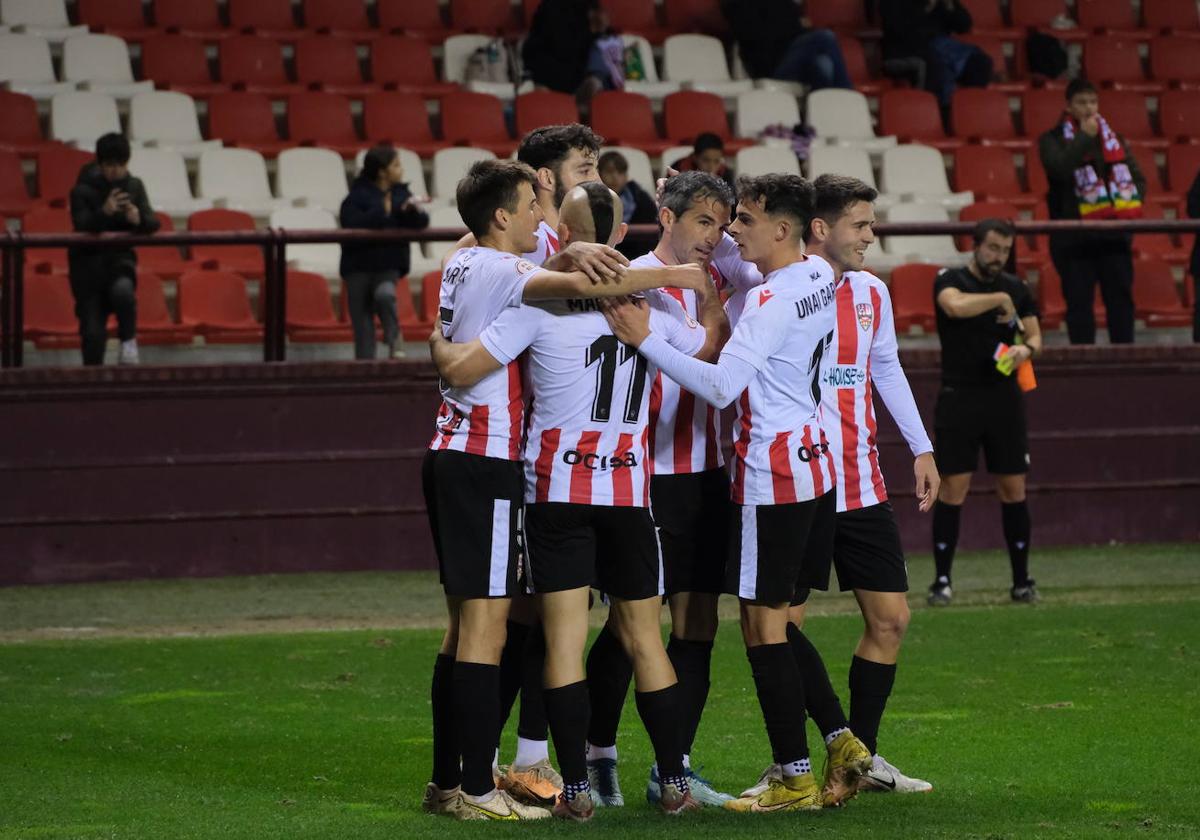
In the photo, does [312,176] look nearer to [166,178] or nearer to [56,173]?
[166,178]

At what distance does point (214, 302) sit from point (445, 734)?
7.51m

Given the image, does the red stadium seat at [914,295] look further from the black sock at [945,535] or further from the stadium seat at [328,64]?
the stadium seat at [328,64]

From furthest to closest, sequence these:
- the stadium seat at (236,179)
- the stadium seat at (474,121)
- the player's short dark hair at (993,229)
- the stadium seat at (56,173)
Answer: the stadium seat at (474,121) < the stadium seat at (236,179) < the stadium seat at (56,173) < the player's short dark hair at (993,229)

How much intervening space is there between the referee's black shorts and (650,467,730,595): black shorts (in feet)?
15.8

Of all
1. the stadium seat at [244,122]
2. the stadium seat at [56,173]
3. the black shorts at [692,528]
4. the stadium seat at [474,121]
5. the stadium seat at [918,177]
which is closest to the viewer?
the black shorts at [692,528]

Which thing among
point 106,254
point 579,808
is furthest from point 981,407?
point 579,808

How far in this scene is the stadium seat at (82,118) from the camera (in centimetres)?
1477

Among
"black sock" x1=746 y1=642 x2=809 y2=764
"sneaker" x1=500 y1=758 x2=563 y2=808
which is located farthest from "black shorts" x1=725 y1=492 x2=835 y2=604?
"sneaker" x1=500 y1=758 x2=563 y2=808

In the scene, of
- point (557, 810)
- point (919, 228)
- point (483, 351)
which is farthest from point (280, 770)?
point (919, 228)

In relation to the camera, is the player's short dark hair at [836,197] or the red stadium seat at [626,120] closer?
the player's short dark hair at [836,197]

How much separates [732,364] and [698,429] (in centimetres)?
49

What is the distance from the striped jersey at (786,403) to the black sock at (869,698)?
0.69 m

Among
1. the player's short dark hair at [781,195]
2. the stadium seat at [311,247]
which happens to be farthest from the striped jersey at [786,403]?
the stadium seat at [311,247]

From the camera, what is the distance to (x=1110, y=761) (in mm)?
6539
